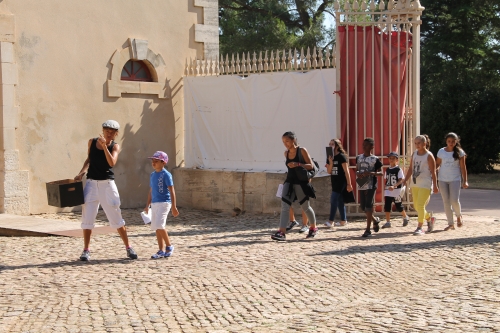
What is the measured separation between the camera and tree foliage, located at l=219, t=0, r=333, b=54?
28469 mm

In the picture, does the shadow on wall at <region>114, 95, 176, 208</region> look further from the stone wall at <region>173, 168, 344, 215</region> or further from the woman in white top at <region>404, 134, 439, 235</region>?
the woman in white top at <region>404, 134, 439, 235</region>

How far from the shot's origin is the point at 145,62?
44.5 ft

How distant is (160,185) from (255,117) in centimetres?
480

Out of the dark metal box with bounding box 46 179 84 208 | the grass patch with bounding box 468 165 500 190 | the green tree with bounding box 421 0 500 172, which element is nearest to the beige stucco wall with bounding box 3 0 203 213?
the dark metal box with bounding box 46 179 84 208

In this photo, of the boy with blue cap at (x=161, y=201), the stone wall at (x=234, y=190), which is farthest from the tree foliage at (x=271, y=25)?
the boy with blue cap at (x=161, y=201)

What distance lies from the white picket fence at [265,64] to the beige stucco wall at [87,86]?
0.41 m

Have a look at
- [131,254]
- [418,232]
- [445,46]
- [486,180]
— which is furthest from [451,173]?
[445,46]

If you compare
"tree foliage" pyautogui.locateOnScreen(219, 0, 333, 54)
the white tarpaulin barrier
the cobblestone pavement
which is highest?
"tree foliage" pyautogui.locateOnScreen(219, 0, 333, 54)

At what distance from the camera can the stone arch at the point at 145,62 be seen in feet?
42.5

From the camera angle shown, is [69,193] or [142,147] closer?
[69,193]

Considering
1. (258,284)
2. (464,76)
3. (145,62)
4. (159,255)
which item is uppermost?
(464,76)

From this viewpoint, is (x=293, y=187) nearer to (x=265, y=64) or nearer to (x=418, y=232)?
(x=418, y=232)

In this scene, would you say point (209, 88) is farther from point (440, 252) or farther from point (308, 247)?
point (440, 252)

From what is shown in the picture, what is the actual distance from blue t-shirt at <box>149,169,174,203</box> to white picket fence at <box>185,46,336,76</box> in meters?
4.35
